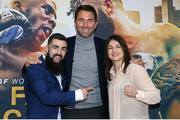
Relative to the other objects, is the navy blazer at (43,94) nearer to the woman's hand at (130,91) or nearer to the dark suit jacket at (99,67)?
the dark suit jacket at (99,67)

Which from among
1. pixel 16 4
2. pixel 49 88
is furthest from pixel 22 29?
pixel 49 88

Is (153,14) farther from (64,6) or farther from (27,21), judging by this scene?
(27,21)

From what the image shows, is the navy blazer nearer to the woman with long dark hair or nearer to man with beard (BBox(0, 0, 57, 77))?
the woman with long dark hair

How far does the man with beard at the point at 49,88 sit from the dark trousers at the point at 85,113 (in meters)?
0.13

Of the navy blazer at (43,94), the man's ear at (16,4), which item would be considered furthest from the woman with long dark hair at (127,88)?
the man's ear at (16,4)

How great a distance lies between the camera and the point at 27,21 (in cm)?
245

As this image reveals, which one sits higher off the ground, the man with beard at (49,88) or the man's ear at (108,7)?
the man's ear at (108,7)

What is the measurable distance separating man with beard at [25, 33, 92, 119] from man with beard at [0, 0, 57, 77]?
56cm

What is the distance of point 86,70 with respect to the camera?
6.81 ft

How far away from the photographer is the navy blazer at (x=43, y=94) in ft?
5.88

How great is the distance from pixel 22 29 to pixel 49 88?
0.78 m

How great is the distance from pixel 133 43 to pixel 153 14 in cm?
28

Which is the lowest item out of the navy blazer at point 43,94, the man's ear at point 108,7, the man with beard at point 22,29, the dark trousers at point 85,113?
the dark trousers at point 85,113

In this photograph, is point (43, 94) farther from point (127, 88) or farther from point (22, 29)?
point (22, 29)
